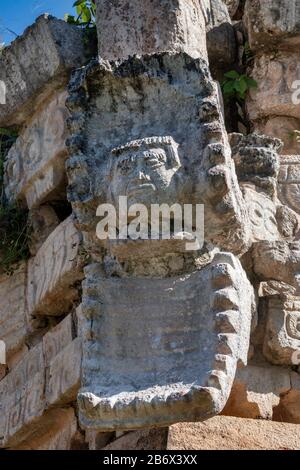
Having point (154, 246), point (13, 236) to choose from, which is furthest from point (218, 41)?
point (154, 246)

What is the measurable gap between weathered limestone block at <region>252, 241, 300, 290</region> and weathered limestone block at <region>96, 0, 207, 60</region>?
3.59 feet

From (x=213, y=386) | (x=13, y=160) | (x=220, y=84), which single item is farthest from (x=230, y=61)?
(x=213, y=386)

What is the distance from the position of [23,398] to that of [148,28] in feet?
6.71

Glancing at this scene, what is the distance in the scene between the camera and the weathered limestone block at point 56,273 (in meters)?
6.08

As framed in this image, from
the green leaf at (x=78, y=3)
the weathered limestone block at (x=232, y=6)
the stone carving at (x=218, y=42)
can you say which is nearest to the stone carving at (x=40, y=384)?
the stone carving at (x=218, y=42)

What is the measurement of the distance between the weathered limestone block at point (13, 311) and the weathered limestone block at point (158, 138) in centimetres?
159

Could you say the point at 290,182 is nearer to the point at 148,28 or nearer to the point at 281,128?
the point at 281,128

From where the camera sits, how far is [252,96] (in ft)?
21.5

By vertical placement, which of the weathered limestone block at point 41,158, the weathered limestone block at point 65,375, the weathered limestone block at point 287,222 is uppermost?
the weathered limestone block at point 41,158

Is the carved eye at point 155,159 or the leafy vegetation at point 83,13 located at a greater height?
the leafy vegetation at point 83,13

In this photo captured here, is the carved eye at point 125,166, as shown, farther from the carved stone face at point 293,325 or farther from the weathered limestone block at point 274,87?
the weathered limestone block at point 274,87

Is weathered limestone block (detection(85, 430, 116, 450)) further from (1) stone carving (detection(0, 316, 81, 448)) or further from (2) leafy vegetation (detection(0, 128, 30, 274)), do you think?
(2) leafy vegetation (detection(0, 128, 30, 274))

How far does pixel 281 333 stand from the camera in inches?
215

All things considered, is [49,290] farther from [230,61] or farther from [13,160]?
[230,61]
